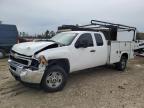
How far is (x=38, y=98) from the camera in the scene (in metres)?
5.41

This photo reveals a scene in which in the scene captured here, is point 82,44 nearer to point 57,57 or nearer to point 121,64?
point 57,57

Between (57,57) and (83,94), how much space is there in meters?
1.32

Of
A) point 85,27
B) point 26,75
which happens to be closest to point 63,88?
point 26,75

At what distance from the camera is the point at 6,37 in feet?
43.9

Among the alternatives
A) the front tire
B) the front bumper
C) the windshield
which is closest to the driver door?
the windshield

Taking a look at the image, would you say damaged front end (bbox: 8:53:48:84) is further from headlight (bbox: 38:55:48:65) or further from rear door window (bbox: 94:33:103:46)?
rear door window (bbox: 94:33:103:46)

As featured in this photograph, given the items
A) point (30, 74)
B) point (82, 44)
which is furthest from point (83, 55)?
point (30, 74)

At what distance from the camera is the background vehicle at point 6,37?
13188 millimetres

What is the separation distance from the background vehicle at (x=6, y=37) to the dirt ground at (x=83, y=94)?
6059 mm

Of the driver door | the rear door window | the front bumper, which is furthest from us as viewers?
the rear door window

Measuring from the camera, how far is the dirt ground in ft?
16.5

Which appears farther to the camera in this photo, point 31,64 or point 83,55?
point 83,55

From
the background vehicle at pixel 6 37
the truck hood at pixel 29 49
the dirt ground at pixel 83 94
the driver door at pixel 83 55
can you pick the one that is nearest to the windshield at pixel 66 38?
the driver door at pixel 83 55

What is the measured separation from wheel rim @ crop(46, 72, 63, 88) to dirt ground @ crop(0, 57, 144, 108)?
26 cm
